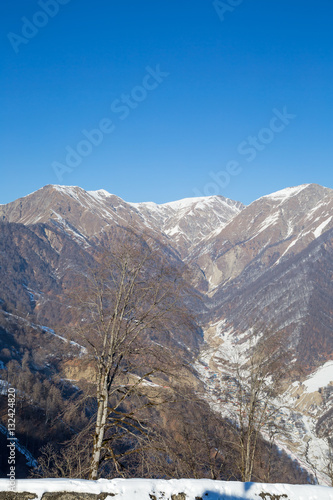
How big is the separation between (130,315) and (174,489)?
452 centimetres

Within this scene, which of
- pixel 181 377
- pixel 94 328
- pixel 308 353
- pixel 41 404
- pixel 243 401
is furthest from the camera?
pixel 308 353

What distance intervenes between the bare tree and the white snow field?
2.58 meters

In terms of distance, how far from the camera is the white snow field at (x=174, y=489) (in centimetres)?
566

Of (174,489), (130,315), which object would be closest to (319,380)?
(130,315)

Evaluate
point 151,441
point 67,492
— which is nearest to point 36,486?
point 67,492

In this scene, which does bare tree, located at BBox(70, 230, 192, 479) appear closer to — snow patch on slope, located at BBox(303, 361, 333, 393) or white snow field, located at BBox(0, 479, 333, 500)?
white snow field, located at BBox(0, 479, 333, 500)

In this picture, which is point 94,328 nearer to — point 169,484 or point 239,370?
point 169,484

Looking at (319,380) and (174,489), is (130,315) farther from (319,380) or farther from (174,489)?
(319,380)

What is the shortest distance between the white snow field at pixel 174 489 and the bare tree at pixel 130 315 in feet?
8.47

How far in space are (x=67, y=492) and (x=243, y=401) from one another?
324 inches

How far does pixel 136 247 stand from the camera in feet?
31.9

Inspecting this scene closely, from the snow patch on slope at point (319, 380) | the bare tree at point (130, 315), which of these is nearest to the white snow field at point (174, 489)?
the bare tree at point (130, 315)

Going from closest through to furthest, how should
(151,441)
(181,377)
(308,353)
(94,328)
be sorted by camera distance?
(151,441) < (181,377) < (94,328) < (308,353)

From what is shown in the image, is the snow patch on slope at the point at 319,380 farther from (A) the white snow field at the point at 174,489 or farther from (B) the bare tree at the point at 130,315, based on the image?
(A) the white snow field at the point at 174,489
